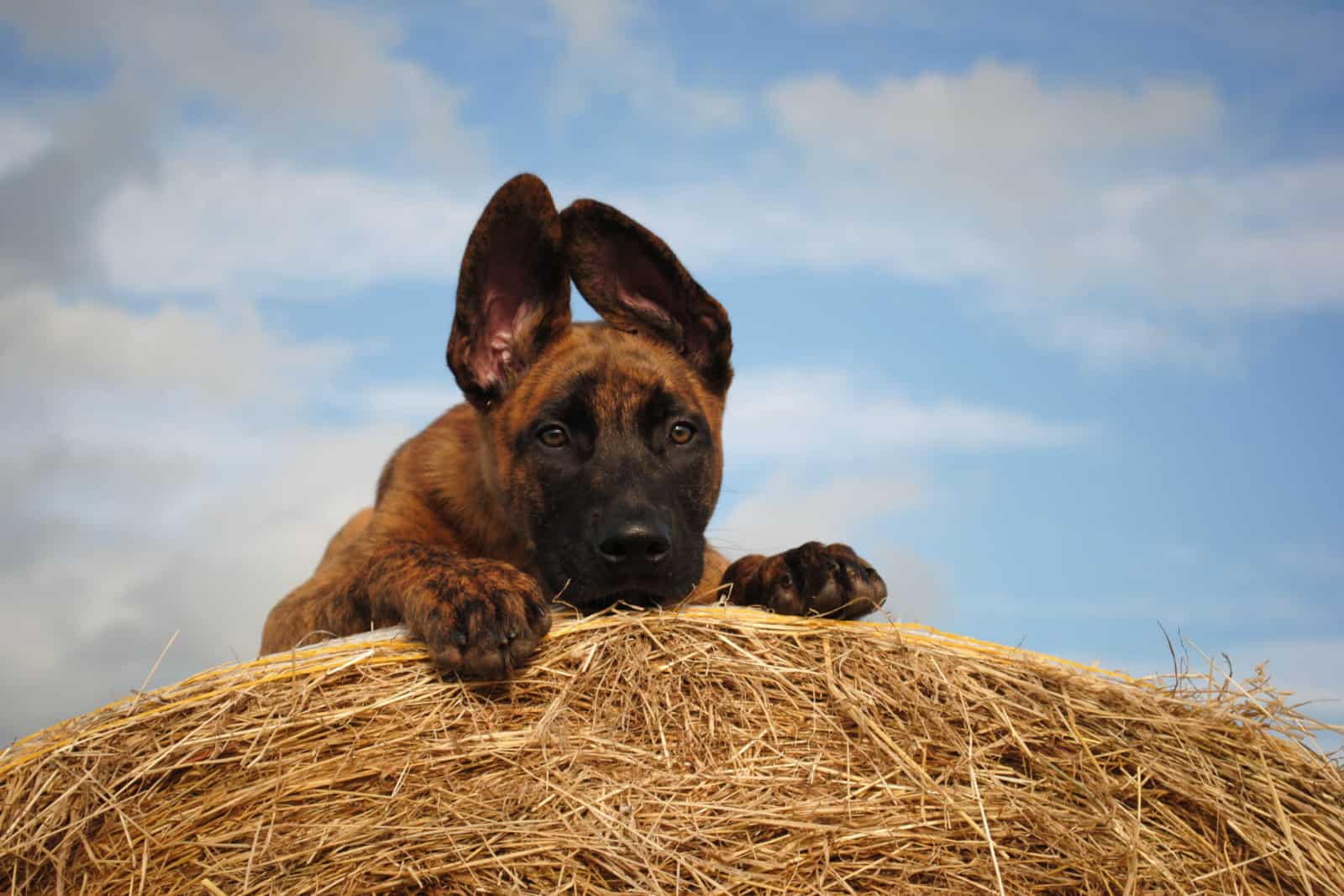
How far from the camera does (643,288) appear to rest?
5.90 metres

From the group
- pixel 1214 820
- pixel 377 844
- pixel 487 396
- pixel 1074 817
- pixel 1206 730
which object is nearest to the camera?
pixel 377 844


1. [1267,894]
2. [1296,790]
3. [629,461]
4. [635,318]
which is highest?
[635,318]

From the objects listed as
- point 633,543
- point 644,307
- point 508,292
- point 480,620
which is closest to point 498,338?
point 508,292

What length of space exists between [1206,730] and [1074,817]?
1.04 meters

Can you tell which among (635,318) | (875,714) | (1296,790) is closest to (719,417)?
(635,318)

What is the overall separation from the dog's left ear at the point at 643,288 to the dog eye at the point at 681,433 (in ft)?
1.88

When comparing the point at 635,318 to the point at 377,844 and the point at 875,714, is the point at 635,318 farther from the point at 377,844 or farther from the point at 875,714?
the point at 377,844

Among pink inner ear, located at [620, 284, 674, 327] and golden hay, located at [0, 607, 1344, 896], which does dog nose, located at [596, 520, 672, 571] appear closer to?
golden hay, located at [0, 607, 1344, 896]

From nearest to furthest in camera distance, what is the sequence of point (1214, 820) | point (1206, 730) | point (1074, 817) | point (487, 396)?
1. point (1074, 817)
2. point (1214, 820)
3. point (1206, 730)
4. point (487, 396)

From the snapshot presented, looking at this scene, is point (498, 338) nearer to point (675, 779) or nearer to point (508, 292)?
point (508, 292)

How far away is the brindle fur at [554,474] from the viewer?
4.64 m

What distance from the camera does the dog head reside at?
16.0 feet

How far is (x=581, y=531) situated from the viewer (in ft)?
16.1

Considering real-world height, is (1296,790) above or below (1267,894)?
above
